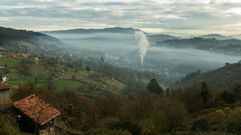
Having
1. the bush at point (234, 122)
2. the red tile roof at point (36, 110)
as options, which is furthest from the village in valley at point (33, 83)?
the bush at point (234, 122)

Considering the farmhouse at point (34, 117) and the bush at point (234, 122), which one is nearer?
the farmhouse at point (34, 117)

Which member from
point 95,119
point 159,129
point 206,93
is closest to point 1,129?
point 159,129

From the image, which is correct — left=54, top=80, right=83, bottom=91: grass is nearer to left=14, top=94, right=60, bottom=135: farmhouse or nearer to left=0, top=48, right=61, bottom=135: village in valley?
left=0, top=48, right=61, bottom=135: village in valley

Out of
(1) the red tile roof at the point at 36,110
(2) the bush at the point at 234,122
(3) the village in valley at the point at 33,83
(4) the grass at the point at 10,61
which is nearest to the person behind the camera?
(1) the red tile roof at the point at 36,110

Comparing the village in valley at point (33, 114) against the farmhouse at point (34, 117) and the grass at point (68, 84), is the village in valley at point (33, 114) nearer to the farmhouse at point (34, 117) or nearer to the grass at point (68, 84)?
the farmhouse at point (34, 117)

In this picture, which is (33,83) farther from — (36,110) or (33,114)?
(33,114)

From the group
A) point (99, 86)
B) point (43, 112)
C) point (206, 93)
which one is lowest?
point (99, 86)

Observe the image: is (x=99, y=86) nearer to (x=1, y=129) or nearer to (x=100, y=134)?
(x=100, y=134)
